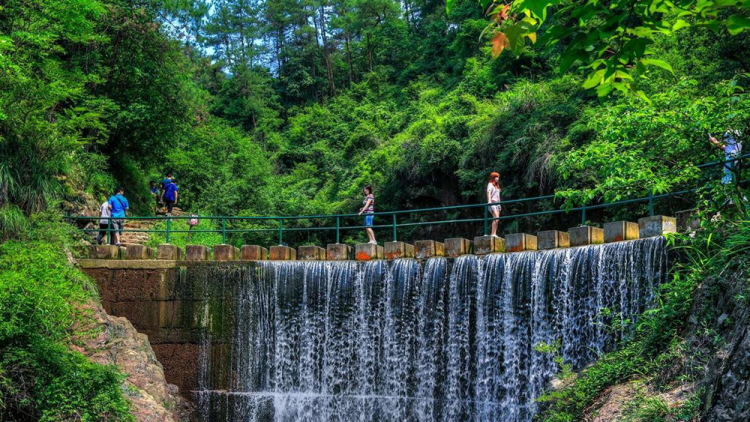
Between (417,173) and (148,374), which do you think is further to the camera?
(417,173)

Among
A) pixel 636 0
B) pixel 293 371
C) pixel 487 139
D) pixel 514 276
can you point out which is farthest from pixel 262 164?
pixel 636 0

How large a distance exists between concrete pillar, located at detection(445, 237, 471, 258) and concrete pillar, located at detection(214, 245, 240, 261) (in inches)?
182

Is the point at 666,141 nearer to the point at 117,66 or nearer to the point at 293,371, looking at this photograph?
the point at 293,371

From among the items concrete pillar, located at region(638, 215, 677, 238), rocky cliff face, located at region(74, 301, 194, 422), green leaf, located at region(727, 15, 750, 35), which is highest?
green leaf, located at region(727, 15, 750, 35)

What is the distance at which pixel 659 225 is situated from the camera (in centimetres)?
1213

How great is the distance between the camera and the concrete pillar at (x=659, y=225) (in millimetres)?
12078

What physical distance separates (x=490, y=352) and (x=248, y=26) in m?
47.7

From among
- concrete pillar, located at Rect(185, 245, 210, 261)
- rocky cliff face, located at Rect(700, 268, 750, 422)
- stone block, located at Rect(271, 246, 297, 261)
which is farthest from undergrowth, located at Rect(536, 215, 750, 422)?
concrete pillar, located at Rect(185, 245, 210, 261)

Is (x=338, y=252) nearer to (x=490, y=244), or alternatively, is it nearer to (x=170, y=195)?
(x=490, y=244)

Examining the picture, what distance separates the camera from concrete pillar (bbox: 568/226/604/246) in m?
13.5

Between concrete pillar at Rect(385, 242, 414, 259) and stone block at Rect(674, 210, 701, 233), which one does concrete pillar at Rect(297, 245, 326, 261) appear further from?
stone block at Rect(674, 210, 701, 233)

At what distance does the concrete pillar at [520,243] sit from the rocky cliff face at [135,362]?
6.81 meters

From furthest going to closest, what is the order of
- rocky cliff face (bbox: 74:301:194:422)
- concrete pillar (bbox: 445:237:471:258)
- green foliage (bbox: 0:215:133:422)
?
1. concrete pillar (bbox: 445:237:471:258)
2. rocky cliff face (bbox: 74:301:194:422)
3. green foliage (bbox: 0:215:133:422)

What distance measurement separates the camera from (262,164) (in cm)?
3666
